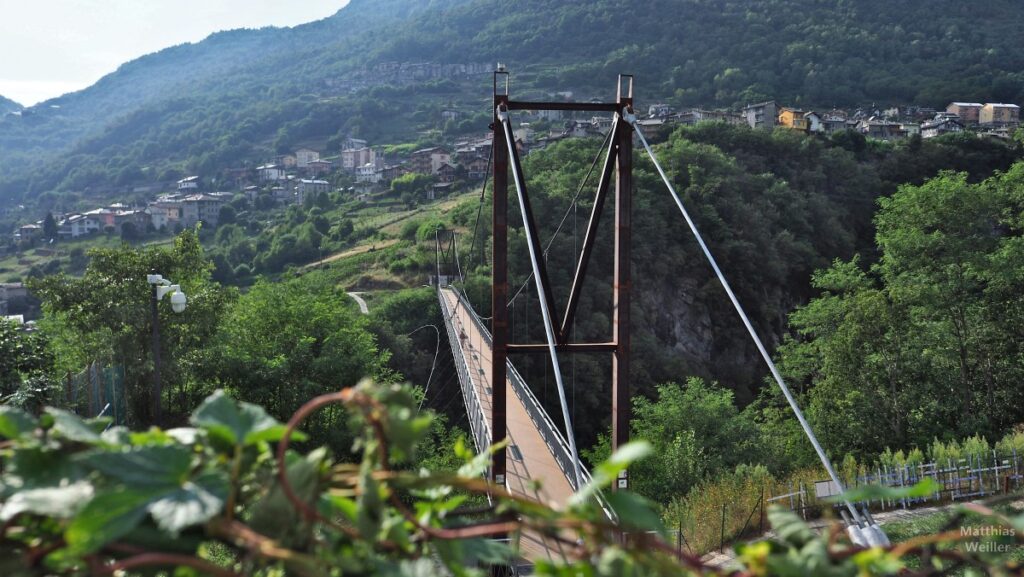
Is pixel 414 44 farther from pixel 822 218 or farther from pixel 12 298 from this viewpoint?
pixel 822 218

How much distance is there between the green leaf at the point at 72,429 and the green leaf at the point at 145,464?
1.6 inches

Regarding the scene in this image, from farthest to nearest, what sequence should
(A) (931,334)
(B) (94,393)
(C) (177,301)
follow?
1. (A) (931,334)
2. (B) (94,393)
3. (C) (177,301)

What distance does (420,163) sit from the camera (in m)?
66.6

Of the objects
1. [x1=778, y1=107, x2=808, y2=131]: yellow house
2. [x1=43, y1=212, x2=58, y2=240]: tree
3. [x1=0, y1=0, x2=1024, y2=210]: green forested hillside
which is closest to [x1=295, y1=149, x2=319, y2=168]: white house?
[x1=0, y1=0, x2=1024, y2=210]: green forested hillside

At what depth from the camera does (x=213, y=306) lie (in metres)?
14.8

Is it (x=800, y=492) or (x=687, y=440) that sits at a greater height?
(x=800, y=492)

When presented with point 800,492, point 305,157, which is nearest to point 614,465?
point 800,492

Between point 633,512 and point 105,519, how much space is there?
407mm

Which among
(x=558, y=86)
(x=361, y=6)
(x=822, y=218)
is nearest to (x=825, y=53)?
(x=558, y=86)

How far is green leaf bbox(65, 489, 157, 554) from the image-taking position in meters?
0.53

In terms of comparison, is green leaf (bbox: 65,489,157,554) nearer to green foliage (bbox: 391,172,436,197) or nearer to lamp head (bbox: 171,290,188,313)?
lamp head (bbox: 171,290,188,313)

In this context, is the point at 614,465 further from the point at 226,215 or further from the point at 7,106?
the point at 7,106

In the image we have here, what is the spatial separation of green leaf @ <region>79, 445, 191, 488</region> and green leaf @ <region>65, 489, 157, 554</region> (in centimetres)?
2

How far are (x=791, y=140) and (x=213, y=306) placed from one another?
1371 inches
